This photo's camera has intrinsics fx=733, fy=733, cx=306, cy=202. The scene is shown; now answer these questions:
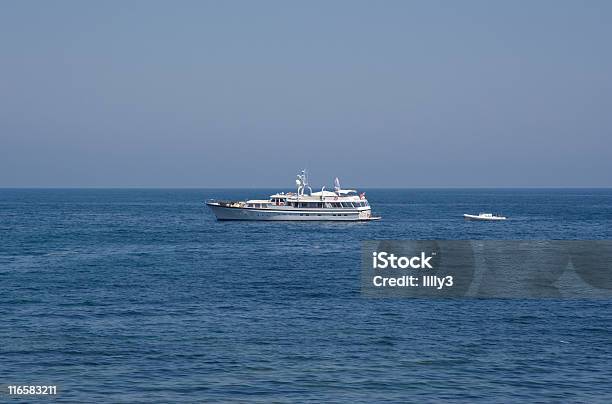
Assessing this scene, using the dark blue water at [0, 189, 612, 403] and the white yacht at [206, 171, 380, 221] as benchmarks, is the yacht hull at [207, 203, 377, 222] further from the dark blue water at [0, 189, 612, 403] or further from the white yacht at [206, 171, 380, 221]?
the dark blue water at [0, 189, 612, 403]

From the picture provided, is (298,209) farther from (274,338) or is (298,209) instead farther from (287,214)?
(274,338)

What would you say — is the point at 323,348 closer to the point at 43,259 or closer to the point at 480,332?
the point at 480,332

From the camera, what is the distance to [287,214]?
140 m

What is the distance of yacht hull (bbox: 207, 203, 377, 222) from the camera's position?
140 metres

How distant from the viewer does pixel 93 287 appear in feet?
199

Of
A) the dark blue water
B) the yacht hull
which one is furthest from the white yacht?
the dark blue water

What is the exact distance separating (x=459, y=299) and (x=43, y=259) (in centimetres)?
4817

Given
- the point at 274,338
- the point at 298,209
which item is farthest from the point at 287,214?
the point at 274,338

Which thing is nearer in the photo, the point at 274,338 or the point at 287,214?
the point at 274,338

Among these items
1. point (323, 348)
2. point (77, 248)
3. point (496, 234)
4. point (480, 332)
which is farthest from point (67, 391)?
point (496, 234)

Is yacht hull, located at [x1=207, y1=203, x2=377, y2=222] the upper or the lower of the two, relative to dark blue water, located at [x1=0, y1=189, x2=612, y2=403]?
upper

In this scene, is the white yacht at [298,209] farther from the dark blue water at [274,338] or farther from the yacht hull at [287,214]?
the dark blue water at [274,338]

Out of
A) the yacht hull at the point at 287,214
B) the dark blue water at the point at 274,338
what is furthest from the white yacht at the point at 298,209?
the dark blue water at the point at 274,338

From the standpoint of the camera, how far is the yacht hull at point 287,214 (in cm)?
14000
